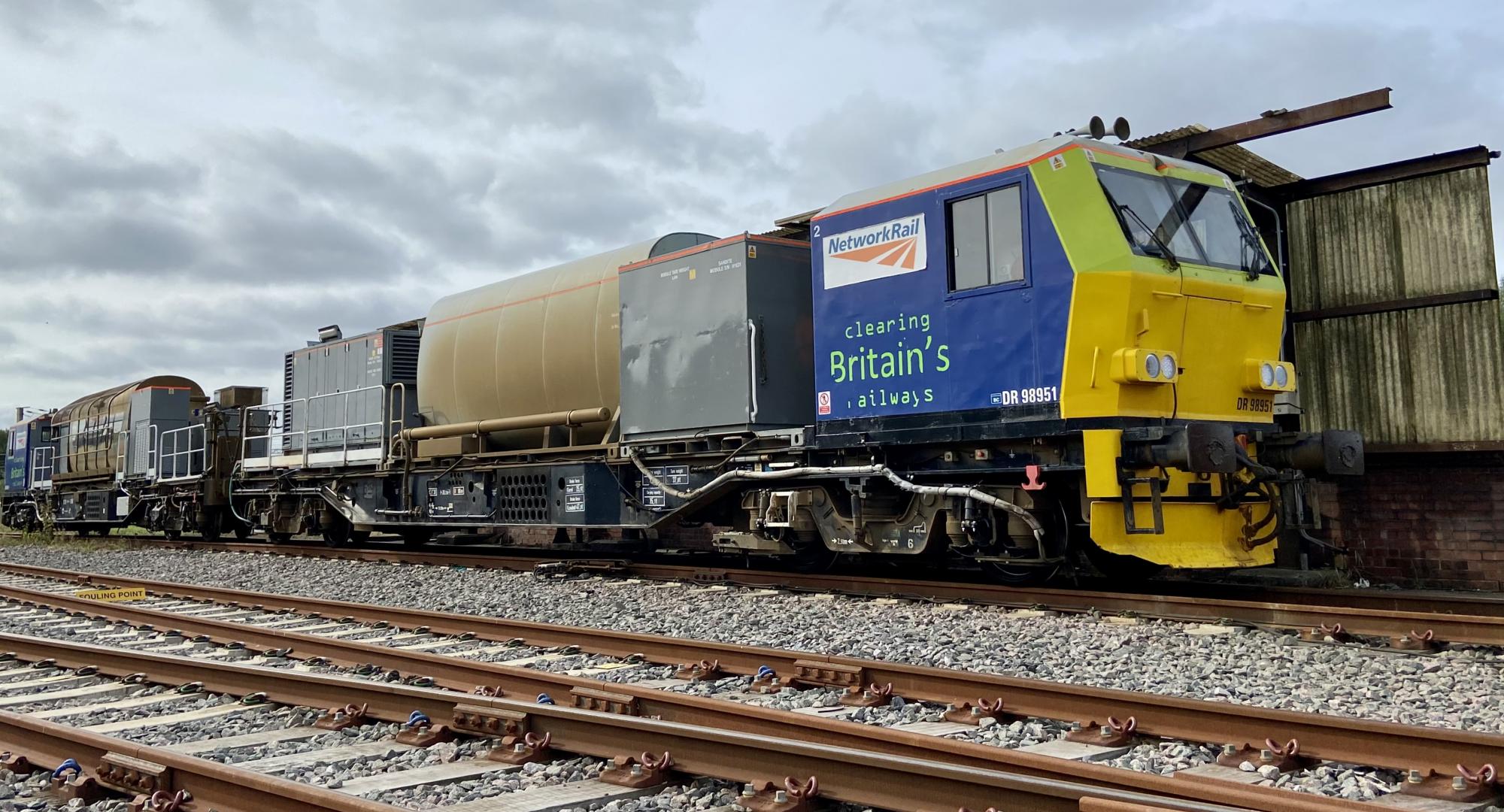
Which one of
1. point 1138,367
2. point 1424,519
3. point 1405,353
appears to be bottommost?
point 1424,519

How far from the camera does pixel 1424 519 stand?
9805mm

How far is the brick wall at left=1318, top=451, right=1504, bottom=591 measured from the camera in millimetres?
9438

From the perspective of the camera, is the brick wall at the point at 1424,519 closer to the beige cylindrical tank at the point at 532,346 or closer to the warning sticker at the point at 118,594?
the beige cylindrical tank at the point at 532,346

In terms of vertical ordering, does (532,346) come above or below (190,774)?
above

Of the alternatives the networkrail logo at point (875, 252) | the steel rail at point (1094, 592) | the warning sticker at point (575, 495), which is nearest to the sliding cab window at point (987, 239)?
the networkrail logo at point (875, 252)

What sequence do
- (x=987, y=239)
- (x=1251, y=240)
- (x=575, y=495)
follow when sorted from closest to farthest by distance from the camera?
1. (x=987, y=239)
2. (x=1251, y=240)
3. (x=575, y=495)

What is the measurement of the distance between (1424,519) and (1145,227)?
4469 mm

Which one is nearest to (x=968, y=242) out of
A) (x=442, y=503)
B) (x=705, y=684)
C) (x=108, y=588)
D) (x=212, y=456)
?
(x=705, y=684)

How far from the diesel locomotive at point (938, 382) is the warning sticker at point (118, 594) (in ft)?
11.5

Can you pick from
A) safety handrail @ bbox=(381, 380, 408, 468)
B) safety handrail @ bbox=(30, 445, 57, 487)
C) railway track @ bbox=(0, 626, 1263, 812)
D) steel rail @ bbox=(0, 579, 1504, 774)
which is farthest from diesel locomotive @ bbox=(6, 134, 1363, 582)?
safety handrail @ bbox=(30, 445, 57, 487)

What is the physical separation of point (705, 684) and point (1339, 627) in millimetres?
3671

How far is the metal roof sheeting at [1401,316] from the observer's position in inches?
376

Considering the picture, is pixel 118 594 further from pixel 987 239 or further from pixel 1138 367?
pixel 1138 367

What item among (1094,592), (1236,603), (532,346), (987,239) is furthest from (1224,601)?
(532,346)
